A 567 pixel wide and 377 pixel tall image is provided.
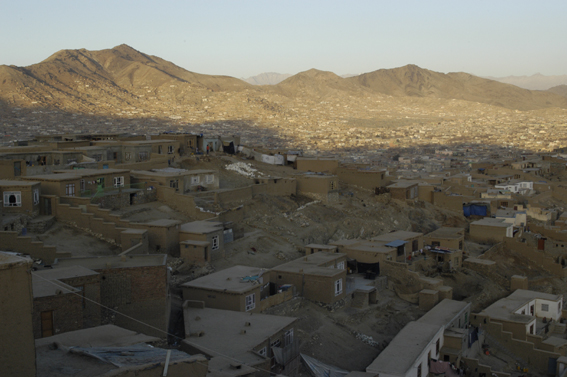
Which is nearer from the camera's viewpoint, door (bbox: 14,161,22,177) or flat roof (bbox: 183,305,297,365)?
flat roof (bbox: 183,305,297,365)

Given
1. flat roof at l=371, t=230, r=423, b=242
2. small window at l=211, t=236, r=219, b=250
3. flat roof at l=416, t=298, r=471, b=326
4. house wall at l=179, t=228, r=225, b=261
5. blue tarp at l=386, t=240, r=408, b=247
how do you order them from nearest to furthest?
flat roof at l=416, t=298, r=471, b=326
house wall at l=179, t=228, r=225, b=261
small window at l=211, t=236, r=219, b=250
blue tarp at l=386, t=240, r=408, b=247
flat roof at l=371, t=230, r=423, b=242

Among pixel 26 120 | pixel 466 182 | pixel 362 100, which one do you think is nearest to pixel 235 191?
pixel 466 182

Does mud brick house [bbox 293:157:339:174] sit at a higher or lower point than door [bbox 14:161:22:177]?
lower

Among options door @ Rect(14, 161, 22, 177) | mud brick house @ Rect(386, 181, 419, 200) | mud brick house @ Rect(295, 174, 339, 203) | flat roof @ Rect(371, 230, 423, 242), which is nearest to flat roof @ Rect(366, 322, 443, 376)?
flat roof @ Rect(371, 230, 423, 242)

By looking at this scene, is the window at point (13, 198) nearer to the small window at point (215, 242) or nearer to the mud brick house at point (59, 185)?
the mud brick house at point (59, 185)

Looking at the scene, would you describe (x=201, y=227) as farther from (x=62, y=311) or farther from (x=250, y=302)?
(x=62, y=311)

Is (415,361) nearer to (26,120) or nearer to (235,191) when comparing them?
(235,191)

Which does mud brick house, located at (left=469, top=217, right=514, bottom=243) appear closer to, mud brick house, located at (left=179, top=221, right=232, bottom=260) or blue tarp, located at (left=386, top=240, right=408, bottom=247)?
blue tarp, located at (left=386, top=240, right=408, bottom=247)

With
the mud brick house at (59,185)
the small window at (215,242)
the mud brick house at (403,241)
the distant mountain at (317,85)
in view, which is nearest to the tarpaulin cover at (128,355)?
the small window at (215,242)
